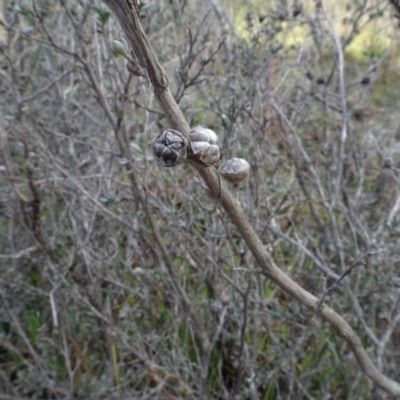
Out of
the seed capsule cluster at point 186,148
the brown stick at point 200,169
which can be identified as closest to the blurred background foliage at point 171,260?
the brown stick at point 200,169

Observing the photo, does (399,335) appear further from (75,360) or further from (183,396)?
(75,360)

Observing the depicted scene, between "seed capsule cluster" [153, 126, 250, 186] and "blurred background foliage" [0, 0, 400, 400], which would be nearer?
"seed capsule cluster" [153, 126, 250, 186]

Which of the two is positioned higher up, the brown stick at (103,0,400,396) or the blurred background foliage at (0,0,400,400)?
the brown stick at (103,0,400,396)

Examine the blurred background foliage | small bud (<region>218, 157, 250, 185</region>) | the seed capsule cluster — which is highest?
the seed capsule cluster

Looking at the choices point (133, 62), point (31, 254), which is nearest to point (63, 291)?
point (31, 254)

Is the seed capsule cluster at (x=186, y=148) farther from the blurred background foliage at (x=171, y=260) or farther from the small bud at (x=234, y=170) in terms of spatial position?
the blurred background foliage at (x=171, y=260)

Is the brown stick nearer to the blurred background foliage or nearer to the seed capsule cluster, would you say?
the seed capsule cluster

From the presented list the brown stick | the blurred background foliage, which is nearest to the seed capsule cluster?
the brown stick

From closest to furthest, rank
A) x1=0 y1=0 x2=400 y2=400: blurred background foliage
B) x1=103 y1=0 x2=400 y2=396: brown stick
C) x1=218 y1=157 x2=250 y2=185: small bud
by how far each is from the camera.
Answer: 1. x1=103 y1=0 x2=400 y2=396: brown stick
2. x1=218 y1=157 x2=250 y2=185: small bud
3. x1=0 y1=0 x2=400 y2=400: blurred background foliage

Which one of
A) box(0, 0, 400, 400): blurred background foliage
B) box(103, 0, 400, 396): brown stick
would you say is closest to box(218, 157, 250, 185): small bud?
box(103, 0, 400, 396): brown stick

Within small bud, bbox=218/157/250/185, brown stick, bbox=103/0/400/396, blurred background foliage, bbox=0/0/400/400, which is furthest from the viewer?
blurred background foliage, bbox=0/0/400/400

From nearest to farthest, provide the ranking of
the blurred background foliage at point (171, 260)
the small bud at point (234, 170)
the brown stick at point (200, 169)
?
the brown stick at point (200, 169), the small bud at point (234, 170), the blurred background foliage at point (171, 260)

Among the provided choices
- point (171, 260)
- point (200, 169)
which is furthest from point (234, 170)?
point (171, 260)

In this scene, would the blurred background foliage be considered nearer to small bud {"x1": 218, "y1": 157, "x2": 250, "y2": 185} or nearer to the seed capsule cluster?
small bud {"x1": 218, "y1": 157, "x2": 250, "y2": 185}
